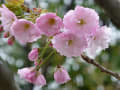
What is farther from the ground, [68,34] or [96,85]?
[68,34]

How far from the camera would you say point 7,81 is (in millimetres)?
1049

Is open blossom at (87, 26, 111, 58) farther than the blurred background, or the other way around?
the blurred background

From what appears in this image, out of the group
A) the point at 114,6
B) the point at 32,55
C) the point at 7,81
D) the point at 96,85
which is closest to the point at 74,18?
the point at 32,55

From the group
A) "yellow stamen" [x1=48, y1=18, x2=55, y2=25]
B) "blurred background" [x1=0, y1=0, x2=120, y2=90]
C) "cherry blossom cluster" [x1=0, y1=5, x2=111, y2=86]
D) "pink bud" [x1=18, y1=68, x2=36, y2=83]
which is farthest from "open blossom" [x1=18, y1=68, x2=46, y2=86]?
"blurred background" [x1=0, y1=0, x2=120, y2=90]

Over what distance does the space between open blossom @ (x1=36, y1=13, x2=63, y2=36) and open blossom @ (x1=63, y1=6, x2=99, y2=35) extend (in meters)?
0.03

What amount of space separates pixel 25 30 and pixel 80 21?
0.21 meters

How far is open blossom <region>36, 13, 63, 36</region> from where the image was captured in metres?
0.75

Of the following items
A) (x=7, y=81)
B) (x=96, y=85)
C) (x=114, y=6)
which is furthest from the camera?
(x=96, y=85)

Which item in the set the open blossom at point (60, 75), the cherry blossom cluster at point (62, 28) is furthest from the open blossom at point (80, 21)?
the open blossom at point (60, 75)

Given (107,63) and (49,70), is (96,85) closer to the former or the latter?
(107,63)

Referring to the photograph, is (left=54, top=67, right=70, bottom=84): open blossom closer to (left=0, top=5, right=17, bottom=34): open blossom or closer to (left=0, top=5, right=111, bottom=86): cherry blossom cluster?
(left=0, top=5, right=111, bottom=86): cherry blossom cluster

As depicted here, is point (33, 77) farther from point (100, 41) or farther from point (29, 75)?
point (100, 41)

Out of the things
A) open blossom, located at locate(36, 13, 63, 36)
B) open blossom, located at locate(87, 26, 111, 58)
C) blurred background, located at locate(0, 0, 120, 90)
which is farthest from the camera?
blurred background, located at locate(0, 0, 120, 90)

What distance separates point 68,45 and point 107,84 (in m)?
1.90
